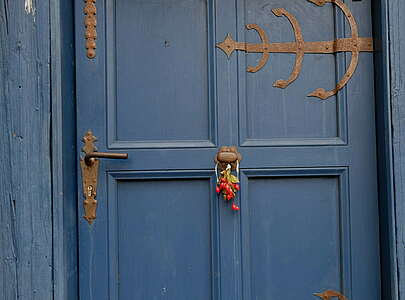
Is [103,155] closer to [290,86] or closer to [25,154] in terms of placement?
[25,154]

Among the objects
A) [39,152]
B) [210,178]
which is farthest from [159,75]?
[39,152]

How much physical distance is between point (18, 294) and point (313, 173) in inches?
42.8

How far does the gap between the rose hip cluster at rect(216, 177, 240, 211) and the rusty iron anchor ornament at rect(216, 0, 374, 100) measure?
0.40 meters

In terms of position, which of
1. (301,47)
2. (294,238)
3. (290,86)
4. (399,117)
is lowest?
(294,238)

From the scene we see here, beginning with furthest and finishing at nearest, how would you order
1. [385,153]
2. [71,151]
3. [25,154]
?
[71,151]
[385,153]
[25,154]

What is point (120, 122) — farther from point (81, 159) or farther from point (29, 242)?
point (29, 242)

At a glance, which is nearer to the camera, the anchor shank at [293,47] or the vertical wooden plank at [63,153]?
the vertical wooden plank at [63,153]

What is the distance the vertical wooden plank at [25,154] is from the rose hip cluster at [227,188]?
0.59m

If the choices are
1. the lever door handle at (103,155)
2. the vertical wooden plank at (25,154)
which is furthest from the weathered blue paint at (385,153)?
the vertical wooden plank at (25,154)

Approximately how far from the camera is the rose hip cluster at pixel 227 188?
2.31 meters

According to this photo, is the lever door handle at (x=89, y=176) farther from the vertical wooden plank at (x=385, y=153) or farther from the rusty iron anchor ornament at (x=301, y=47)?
the vertical wooden plank at (x=385, y=153)

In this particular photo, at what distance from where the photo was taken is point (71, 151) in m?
2.35

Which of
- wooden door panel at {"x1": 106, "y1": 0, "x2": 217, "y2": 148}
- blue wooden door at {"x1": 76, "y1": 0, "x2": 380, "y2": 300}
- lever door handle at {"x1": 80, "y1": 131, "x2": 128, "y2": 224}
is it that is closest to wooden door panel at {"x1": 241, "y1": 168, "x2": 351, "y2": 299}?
blue wooden door at {"x1": 76, "y1": 0, "x2": 380, "y2": 300}

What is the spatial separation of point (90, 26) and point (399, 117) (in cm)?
112
